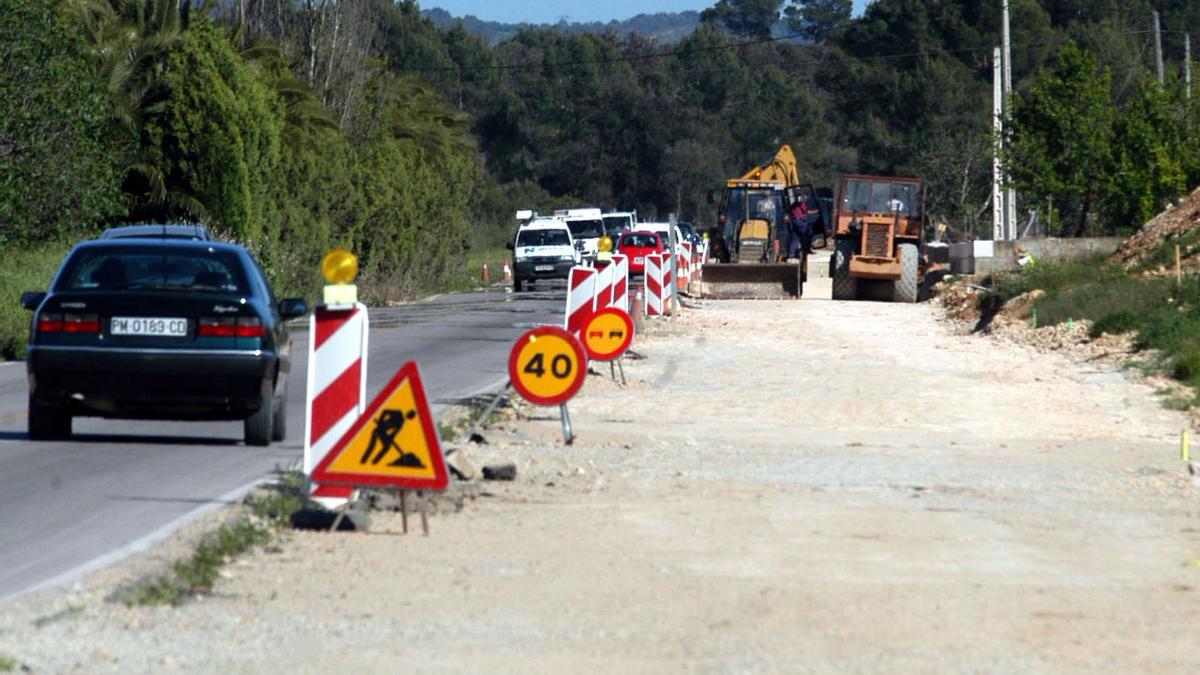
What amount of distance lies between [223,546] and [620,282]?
15275 mm

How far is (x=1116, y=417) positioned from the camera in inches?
658

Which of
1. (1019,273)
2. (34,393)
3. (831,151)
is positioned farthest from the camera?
(831,151)

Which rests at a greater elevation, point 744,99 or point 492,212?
point 744,99

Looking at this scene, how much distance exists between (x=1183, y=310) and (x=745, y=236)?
20.5m

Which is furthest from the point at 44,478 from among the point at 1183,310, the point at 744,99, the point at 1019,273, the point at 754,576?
the point at 744,99

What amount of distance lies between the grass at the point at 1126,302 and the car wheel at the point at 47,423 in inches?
409

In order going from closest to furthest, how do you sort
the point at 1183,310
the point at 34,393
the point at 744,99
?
1. the point at 34,393
2. the point at 1183,310
3. the point at 744,99

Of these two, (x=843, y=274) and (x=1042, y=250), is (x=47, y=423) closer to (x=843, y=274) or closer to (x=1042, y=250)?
(x=843, y=274)

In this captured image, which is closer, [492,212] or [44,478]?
[44,478]

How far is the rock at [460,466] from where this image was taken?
11023 millimetres

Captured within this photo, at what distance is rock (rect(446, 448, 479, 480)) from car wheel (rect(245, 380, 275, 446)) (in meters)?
2.13

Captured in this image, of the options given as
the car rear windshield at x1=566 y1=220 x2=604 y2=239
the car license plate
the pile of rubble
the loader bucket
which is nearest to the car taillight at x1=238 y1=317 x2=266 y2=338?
the car license plate

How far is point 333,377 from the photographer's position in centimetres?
977

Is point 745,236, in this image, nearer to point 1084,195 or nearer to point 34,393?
point 1084,195
